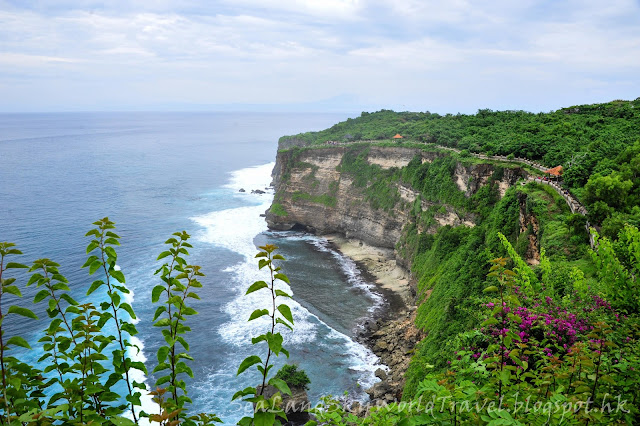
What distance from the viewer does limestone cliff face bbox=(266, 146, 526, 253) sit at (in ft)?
235

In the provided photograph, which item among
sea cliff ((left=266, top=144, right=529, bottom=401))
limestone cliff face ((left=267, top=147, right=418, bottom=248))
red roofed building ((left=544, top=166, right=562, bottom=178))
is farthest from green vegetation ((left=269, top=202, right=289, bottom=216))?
red roofed building ((left=544, top=166, right=562, bottom=178))

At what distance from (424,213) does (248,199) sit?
5735cm

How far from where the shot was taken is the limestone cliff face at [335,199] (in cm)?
7175

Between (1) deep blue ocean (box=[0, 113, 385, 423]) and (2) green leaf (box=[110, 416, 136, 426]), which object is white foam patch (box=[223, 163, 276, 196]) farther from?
(2) green leaf (box=[110, 416, 136, 426])

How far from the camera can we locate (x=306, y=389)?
36656 mm

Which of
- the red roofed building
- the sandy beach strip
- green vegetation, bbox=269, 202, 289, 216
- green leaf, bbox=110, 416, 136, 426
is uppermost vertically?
the red roofed building

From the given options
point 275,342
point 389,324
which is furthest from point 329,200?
point 275,342

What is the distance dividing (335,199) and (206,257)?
26094 millimetres

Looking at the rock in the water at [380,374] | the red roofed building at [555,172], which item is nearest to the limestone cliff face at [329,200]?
the red roofed building at [555,172]

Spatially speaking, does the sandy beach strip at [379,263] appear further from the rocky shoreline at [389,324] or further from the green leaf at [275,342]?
the green leaf at [275,342]

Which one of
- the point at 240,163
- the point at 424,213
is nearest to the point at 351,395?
the point at 424,213

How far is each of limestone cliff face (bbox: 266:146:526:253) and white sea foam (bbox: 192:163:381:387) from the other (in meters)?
4.95

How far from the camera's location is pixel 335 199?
8300cm

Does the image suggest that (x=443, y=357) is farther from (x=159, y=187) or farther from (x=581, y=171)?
(x=159, y=187)
